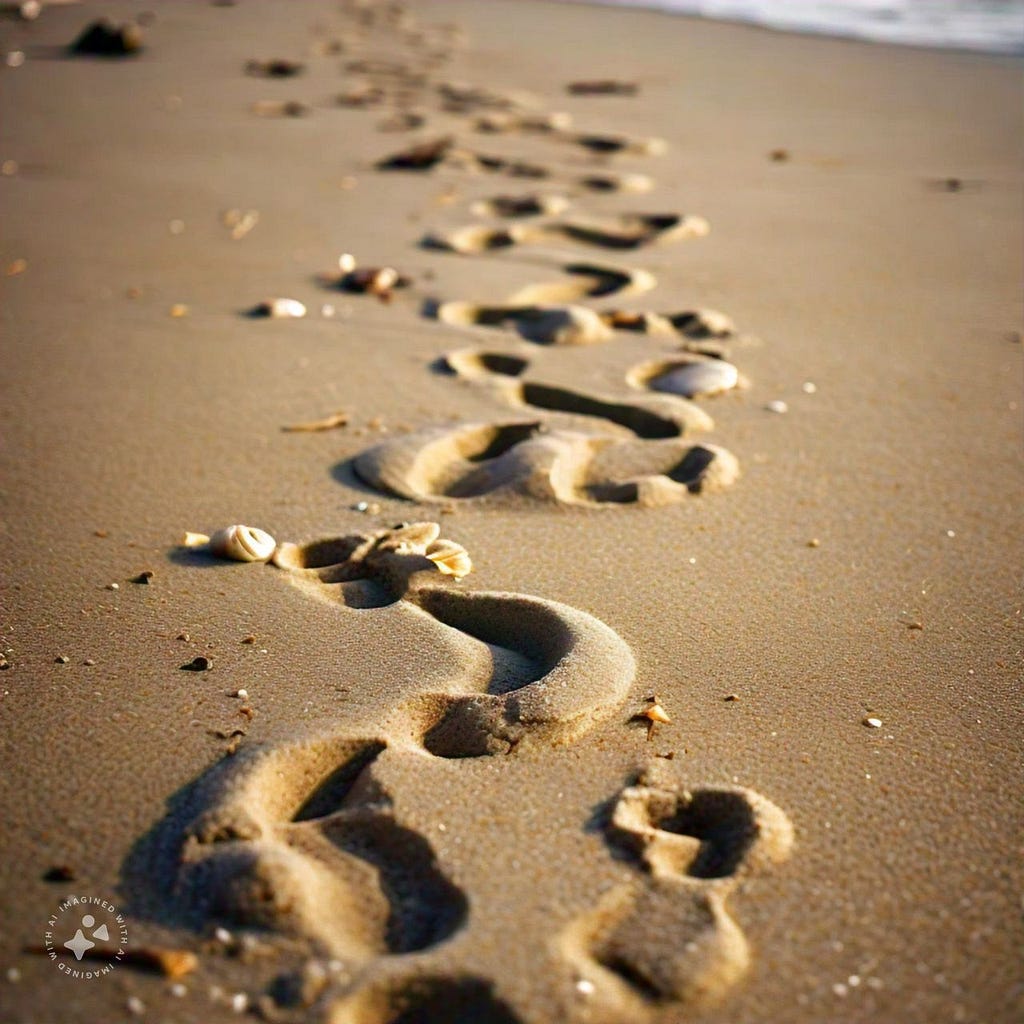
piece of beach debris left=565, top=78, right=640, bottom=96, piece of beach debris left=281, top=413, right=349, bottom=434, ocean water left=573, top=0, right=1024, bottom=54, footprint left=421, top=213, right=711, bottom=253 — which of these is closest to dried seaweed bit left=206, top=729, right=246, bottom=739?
piece of beach debris left=281, top=413, right=349, bottom=434

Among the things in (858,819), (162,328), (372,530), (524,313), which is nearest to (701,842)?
(858,819)

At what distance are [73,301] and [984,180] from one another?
3.26 m

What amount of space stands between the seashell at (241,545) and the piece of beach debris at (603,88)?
14.8ft

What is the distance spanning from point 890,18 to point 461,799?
8748mm

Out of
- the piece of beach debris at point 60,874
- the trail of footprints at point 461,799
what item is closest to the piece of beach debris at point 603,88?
the trail of footprints at point 461,799

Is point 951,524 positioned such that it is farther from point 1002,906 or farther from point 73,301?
point 73,301

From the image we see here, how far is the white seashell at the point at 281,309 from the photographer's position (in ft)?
9.86

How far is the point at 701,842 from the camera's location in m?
1.36

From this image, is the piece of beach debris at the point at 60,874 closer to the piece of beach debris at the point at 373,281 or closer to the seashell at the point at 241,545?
the seashell at the point at 241,545

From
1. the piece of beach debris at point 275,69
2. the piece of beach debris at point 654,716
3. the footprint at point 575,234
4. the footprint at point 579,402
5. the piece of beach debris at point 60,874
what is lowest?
the piece of beach debris at point 60,874

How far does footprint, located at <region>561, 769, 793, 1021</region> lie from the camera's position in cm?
114

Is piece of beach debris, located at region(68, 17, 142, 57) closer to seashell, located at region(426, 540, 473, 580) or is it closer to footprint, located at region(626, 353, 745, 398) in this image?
footprint, located at region(626, 353, 745, 398)

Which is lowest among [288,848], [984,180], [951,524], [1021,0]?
[288,848]

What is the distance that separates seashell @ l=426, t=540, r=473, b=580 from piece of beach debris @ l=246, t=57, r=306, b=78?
15.9 feet
